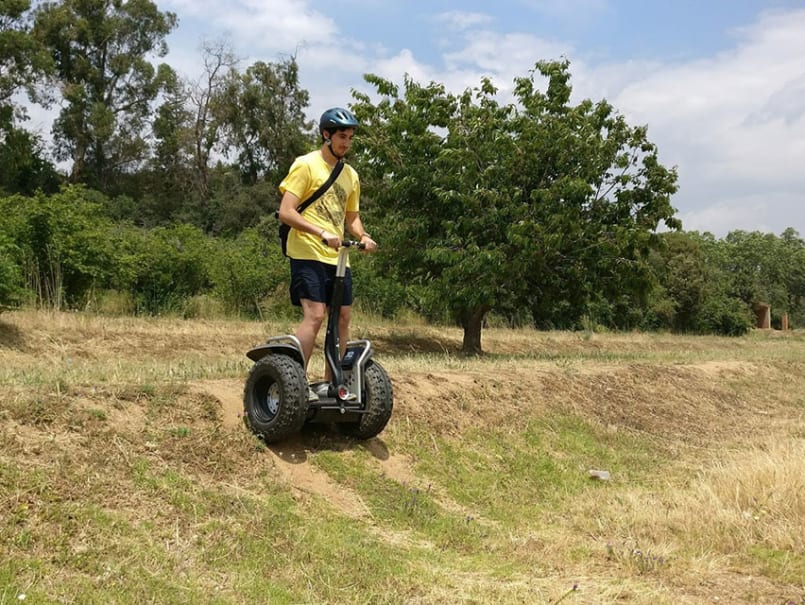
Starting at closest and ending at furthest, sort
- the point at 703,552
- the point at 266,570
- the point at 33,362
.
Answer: the point at 266,570 < the point at 703,552 < the point at 33,362

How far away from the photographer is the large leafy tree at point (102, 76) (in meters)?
40.9

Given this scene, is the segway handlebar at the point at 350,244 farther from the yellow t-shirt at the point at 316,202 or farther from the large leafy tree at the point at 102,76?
the large leafy tree at the point at 102,76

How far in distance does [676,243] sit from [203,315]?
104 feet

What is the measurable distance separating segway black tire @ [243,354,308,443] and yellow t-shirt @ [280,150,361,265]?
847 millimetres

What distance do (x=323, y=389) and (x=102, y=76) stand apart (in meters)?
42.8

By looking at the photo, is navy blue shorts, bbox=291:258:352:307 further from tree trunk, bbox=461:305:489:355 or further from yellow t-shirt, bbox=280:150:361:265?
tree trunk, bbox=461:305:489:355

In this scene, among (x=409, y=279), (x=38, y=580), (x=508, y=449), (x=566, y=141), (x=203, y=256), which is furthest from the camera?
(x=203, y=256)

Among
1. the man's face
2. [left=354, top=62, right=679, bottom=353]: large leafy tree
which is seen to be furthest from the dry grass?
[left=354, top=62, right=679, bottom=353]: large leafy tree

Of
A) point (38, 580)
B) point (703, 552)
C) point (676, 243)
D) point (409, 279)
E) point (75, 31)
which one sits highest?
point (75, 31)

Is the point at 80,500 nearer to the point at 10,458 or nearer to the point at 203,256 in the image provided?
the point at 10,458

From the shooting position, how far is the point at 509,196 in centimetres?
1538

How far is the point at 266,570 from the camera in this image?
4352 millimetres

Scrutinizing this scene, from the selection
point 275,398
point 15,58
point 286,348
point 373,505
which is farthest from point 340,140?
point 15,58

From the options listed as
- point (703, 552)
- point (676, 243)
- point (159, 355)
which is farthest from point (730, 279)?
point (703, 552)
